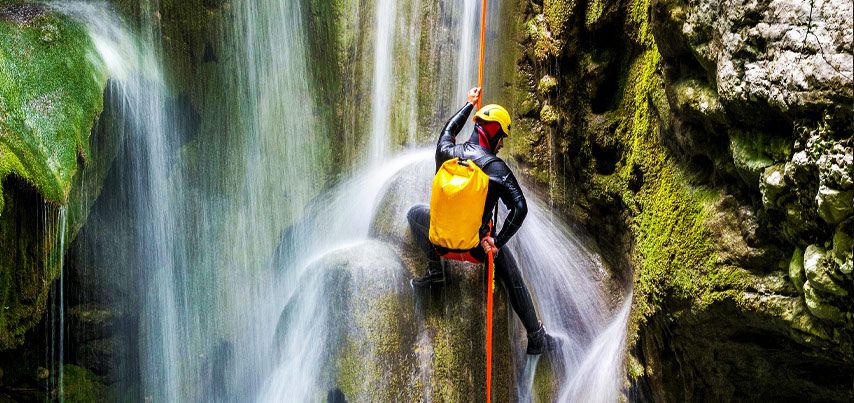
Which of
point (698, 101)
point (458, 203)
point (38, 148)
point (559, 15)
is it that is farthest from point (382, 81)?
point (698, 101)

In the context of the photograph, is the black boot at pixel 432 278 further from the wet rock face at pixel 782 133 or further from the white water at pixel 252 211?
the wet rock face at pixel 782 133

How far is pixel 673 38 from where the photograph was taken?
4.91 m

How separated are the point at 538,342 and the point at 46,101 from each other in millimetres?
5454

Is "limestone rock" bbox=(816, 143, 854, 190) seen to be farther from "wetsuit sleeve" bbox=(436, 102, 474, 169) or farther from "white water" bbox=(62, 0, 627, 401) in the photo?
"white water" bbox=(62, 0, 627, 401)

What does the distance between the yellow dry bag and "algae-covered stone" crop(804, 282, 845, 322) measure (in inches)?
97.7

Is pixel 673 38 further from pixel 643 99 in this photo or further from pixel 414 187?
pixel 414 187

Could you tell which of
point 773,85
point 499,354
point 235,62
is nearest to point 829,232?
point 773,85

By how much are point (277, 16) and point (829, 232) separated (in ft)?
21.4

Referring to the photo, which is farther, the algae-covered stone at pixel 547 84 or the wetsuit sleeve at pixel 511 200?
the algae-covered stone at pixel 547 84

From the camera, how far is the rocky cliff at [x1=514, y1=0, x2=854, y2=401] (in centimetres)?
351

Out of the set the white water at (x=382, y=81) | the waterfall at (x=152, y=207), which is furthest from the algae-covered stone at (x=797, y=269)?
the waterfall at (x=152, y=207)

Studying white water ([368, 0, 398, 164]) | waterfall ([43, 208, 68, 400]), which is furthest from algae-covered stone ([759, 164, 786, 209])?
waterfall ([43, 208, 68, 400])

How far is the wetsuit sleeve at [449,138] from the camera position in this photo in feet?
19.1

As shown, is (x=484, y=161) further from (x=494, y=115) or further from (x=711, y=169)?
(x=711, y=169)
